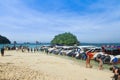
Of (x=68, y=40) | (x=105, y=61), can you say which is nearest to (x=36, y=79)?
(x=105, y=61)

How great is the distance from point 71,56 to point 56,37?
59207mm

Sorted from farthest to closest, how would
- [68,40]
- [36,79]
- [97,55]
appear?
[68,40] → [97,55] → [36,79]

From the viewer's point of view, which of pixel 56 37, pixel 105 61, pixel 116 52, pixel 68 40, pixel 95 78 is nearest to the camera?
pixel 95 78

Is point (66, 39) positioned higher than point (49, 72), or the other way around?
point (66, 39)

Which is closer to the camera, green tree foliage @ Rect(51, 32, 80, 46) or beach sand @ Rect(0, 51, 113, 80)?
beach sand @ Rect(0, 51, 113, 80)

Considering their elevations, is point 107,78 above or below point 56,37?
below

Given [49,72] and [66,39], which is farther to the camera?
[66,39]

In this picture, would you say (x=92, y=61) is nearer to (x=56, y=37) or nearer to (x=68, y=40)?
(x=68, y=40)

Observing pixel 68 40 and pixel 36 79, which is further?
pixel 68 40

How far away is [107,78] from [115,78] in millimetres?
3959

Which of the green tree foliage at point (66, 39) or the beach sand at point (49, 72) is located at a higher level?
the green tree foliage at point (66, 39)

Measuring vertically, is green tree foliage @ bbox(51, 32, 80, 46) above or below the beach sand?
above

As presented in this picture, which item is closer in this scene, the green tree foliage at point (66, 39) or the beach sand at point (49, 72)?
the beach sand at point (49, 72)

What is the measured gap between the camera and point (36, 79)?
17.9m
